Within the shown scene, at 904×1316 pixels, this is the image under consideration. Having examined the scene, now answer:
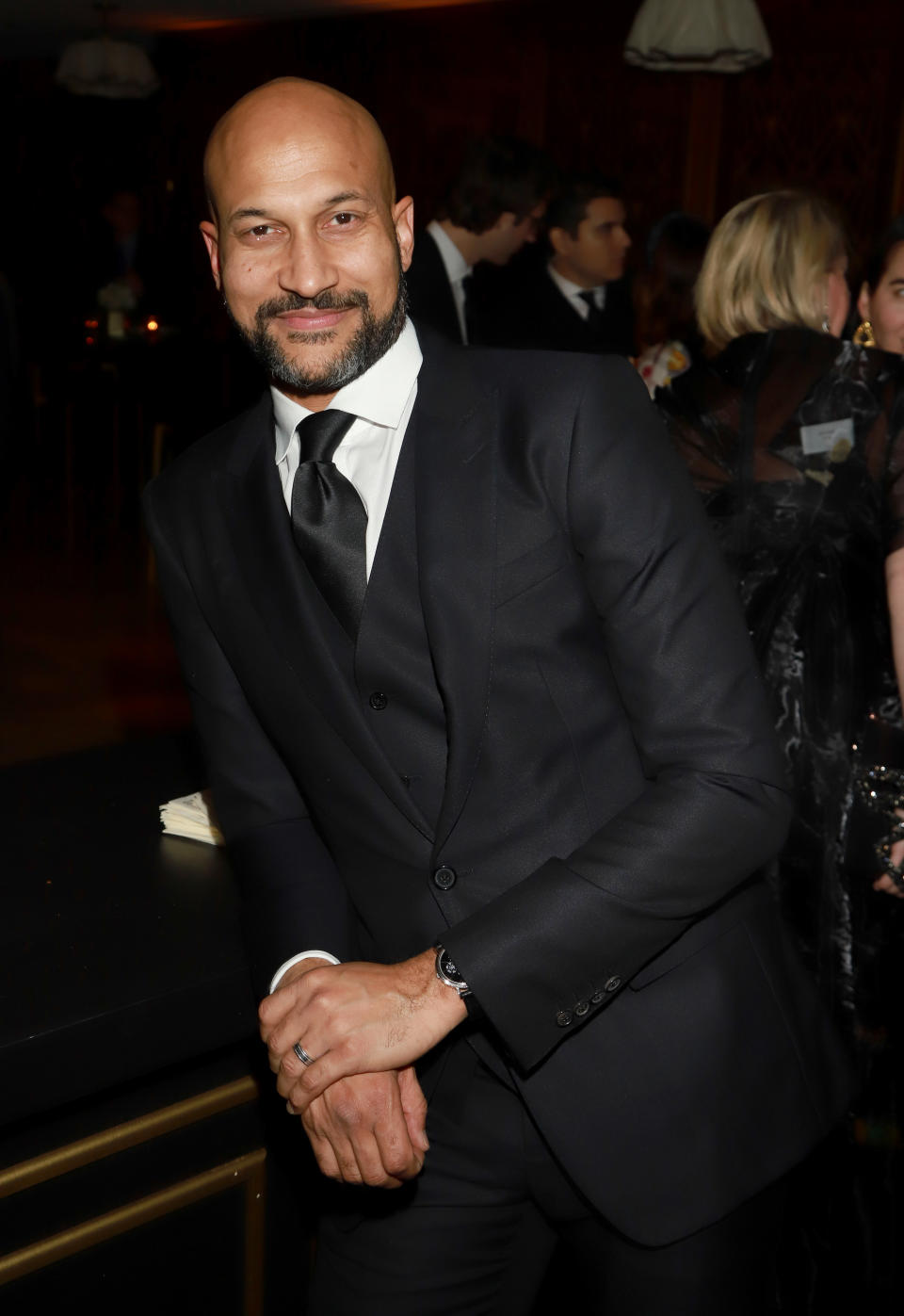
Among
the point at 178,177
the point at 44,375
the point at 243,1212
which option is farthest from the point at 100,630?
the point at 178,177

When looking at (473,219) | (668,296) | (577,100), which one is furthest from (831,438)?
(577,100)

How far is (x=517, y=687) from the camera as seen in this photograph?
4.25ft

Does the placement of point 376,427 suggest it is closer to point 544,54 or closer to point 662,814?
point 662,814

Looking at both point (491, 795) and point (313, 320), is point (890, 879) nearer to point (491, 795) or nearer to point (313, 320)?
point (491, 795)

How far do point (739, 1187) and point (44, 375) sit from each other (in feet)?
27.7

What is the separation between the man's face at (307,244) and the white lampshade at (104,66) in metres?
8.55

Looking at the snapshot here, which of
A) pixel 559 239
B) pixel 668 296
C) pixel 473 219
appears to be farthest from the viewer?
pixel 559 239

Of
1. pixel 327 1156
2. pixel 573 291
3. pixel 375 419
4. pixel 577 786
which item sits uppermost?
pixel 375 419

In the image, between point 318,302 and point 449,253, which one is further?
point 449,253

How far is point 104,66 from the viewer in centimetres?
899

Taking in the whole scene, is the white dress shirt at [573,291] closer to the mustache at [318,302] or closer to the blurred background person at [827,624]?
the blurred background person at [827,624]

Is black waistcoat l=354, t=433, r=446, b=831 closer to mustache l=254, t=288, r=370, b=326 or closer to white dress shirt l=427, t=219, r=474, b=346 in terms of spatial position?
mustache l=254, t=288, r=370, b=326

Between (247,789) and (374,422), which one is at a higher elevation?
(374,422)

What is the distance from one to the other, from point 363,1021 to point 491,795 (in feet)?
0.80
